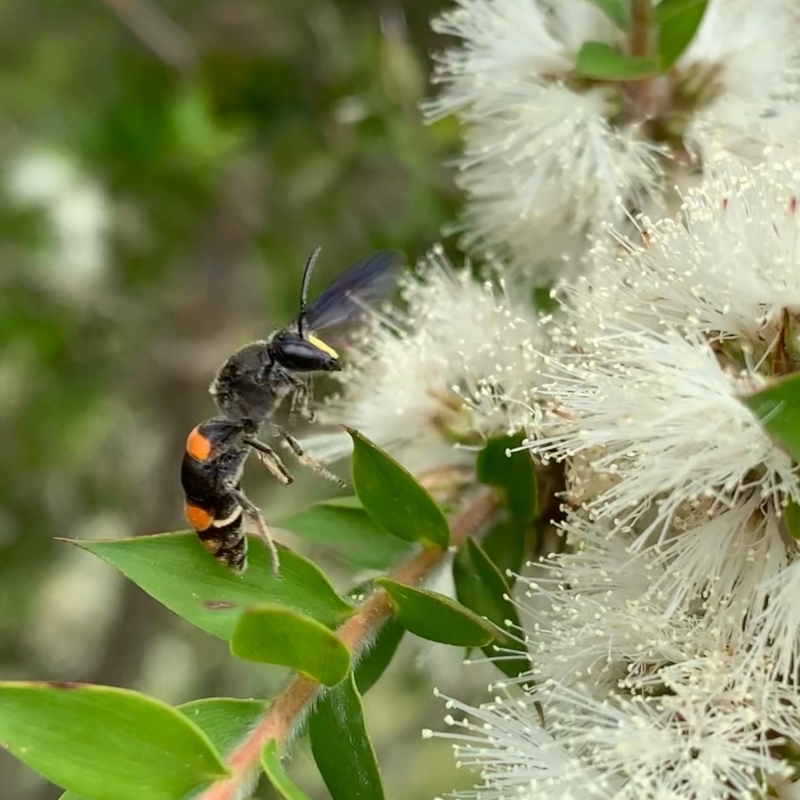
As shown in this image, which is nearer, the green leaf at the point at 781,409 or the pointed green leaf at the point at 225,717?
the green leaf at the point at 781,409

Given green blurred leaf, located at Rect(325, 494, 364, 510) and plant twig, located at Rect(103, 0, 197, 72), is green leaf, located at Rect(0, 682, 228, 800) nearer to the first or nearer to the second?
green blurred leaf, located at Rect(325, 494, 364, 510)

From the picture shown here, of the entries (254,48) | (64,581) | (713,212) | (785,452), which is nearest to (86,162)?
(254,48)

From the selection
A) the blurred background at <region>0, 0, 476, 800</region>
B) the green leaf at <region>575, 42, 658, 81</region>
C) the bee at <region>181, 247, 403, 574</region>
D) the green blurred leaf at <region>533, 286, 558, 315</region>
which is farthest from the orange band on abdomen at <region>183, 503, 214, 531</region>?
the blurred background at <region>0, 0, 476, 800</region>

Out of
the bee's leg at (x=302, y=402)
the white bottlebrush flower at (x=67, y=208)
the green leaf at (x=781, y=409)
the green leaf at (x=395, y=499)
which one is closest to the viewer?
the green leaf at (x=781, y=409)

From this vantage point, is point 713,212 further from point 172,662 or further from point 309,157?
point 172,662

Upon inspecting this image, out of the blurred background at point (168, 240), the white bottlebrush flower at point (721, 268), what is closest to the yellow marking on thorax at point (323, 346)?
the white bottlebrush flower at point (721, 268)

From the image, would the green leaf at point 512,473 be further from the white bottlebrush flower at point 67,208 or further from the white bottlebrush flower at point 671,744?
the white bottlebrush flower at point 67,208
